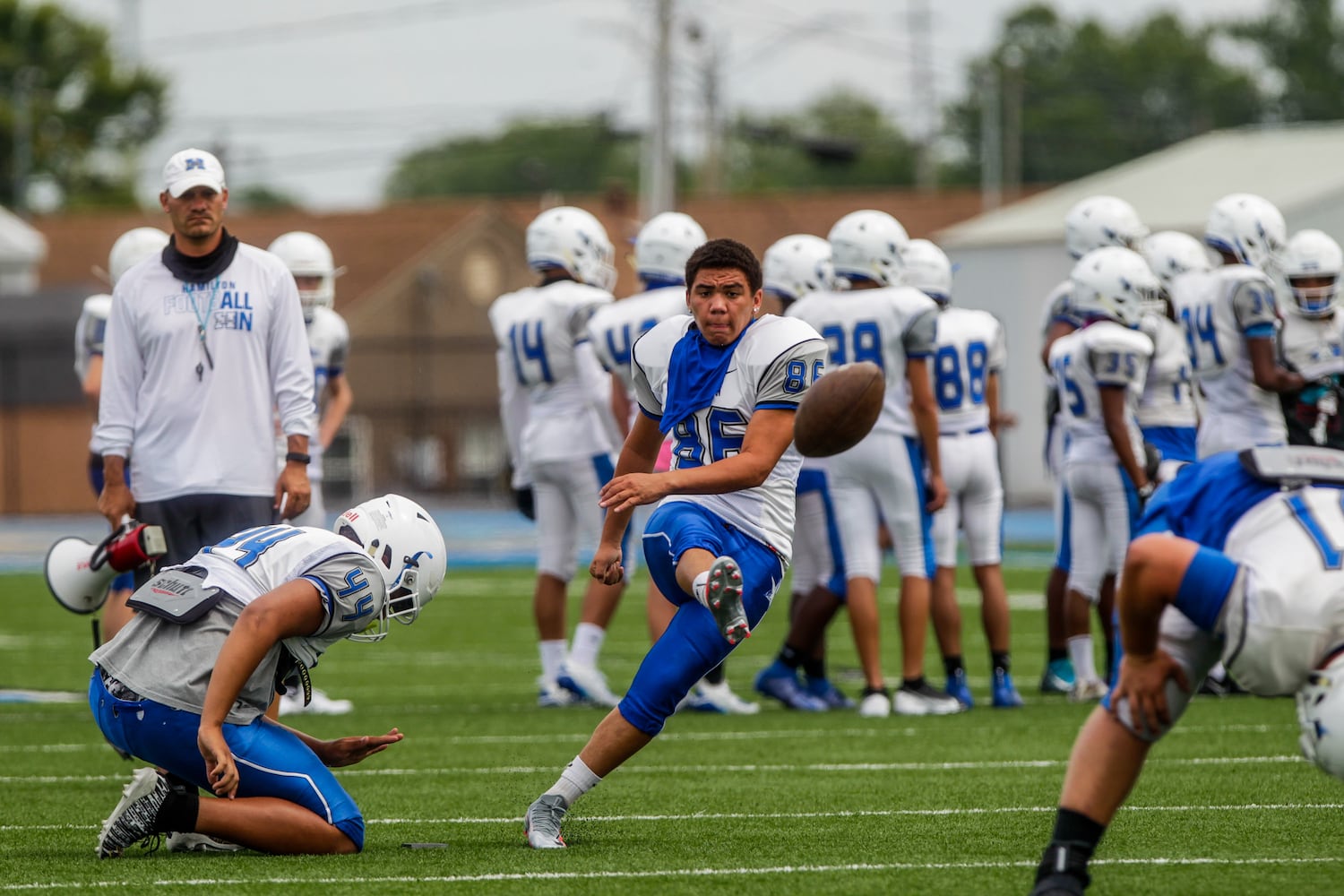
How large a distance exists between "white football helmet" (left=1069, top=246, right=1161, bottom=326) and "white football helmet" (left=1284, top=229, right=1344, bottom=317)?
0.67 m

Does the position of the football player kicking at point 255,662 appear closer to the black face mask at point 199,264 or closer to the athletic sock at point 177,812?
the athletic sock at point 177,812

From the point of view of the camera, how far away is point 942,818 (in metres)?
5.88

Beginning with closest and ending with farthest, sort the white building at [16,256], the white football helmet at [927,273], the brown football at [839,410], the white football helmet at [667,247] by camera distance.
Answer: the brown football at [839,410] < the white football helmet at [667,247] < the white football helmet at [927,273] < the white building at [16,256]

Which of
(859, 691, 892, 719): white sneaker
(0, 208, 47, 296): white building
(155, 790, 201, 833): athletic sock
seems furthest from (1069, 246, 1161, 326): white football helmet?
(0, 208, 47, 296): white building

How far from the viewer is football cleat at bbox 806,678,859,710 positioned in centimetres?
927

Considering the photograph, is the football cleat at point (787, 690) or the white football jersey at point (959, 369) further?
the white football jersey at point (959, 369)

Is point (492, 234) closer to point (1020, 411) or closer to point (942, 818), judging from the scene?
point (1020, 411)

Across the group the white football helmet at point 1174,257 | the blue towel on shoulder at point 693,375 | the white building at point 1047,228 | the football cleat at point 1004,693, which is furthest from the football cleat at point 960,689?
the white building at point 1047,228

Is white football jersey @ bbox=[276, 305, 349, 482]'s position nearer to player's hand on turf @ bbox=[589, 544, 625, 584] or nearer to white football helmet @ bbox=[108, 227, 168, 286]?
white football helmet @ bbox=[108, 227, 168, 286]

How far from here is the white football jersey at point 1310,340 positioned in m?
8.78

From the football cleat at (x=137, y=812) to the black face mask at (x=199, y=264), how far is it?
214 centimetres

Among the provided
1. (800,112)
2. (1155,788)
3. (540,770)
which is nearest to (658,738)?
(540,770)

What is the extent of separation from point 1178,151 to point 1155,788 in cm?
2606

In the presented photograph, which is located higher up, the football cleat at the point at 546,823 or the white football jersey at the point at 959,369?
the white football jersey at the point at 959,369
